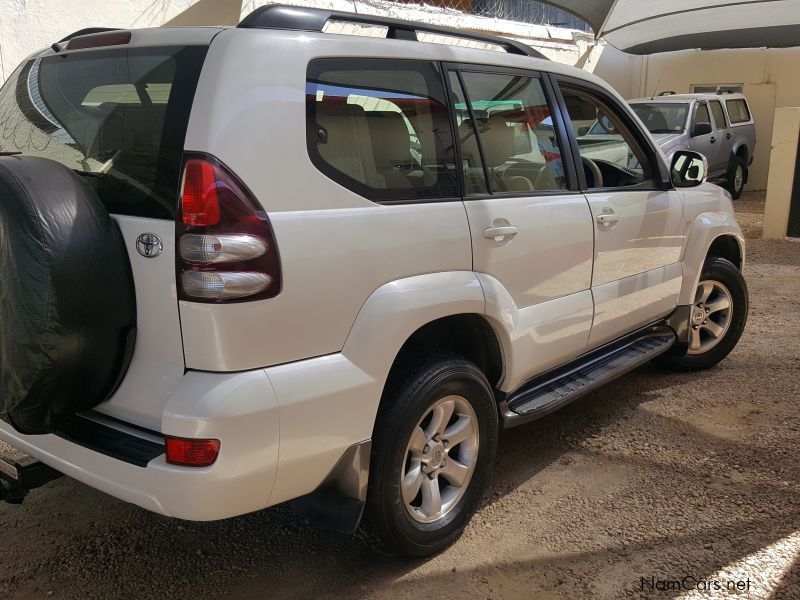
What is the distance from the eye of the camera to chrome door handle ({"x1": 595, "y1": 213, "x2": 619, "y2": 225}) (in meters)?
3.58

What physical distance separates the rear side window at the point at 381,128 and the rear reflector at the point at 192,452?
0.93 m

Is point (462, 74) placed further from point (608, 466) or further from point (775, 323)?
point (775, 323)

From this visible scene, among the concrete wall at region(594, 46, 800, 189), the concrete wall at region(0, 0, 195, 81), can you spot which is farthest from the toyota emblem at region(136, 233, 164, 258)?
the concrete wall at region(594, 46, 800, 189)

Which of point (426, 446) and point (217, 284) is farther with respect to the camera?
point (426, 446)

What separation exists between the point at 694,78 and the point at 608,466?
15.2 meters

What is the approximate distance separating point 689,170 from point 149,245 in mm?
3322

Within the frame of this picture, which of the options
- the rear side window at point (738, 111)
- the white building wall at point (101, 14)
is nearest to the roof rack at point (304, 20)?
the white building wall at point (101, 14)

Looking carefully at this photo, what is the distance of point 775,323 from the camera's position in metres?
6.22

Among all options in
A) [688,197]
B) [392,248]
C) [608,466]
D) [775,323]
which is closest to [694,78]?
[775,323]

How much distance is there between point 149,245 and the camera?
2203 mm

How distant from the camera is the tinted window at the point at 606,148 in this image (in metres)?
3.87

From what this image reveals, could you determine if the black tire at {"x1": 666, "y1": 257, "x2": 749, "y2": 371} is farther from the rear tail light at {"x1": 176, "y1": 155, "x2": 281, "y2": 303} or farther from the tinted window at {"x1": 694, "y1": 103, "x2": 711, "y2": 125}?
the tinted window at {"x1": 694, "y1": 103, "x2": 711, "y2": 125}

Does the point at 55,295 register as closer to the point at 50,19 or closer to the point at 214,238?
the point at 214,238

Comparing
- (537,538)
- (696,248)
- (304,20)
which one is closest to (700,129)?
(696,248)
